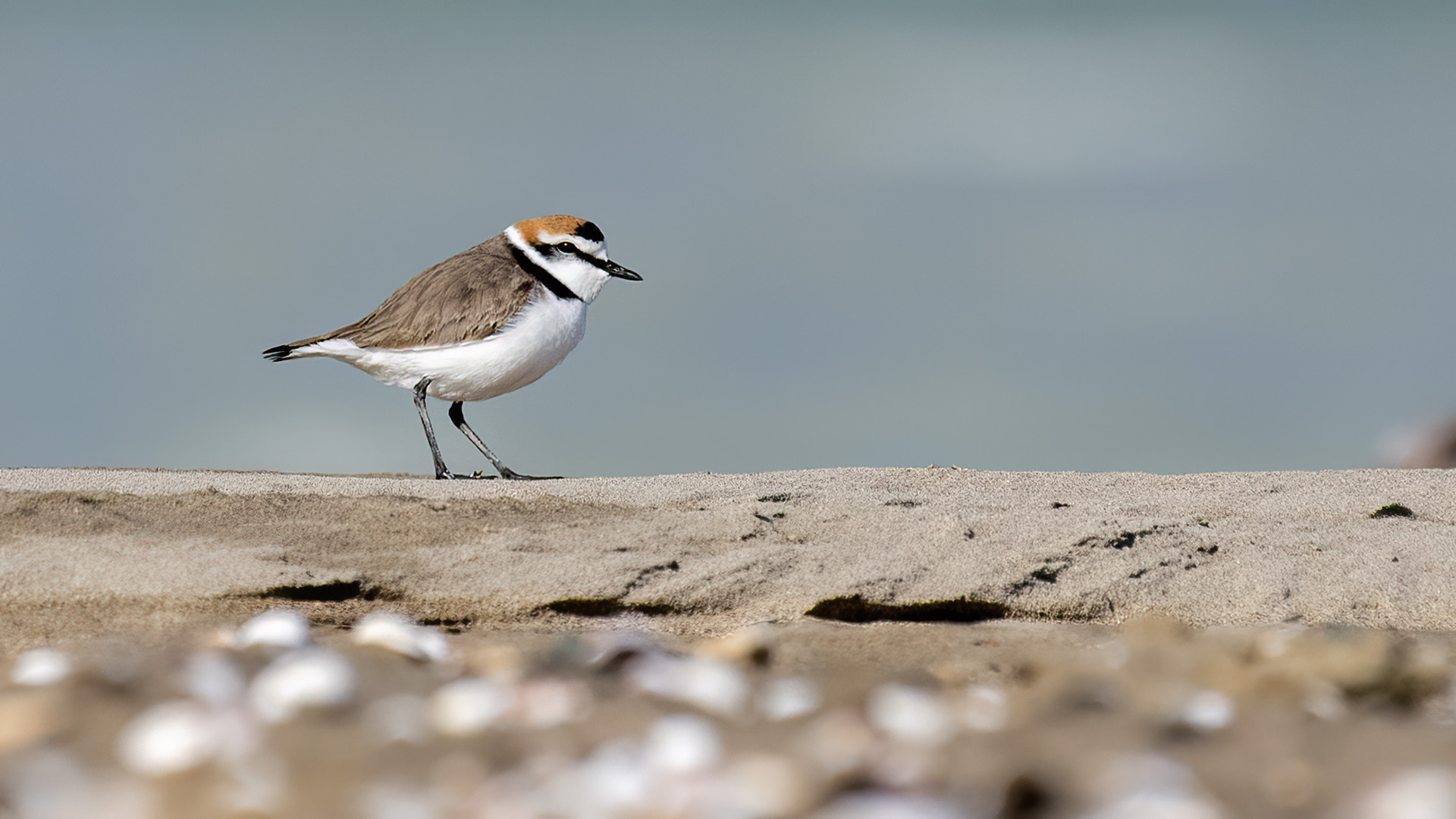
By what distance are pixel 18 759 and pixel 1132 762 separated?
1.83 metres

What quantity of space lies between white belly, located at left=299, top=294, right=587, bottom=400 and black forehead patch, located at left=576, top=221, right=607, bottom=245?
0.38m

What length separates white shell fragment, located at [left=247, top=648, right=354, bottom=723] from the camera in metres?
2.14

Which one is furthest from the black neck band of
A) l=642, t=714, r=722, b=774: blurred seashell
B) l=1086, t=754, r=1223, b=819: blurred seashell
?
l=1086, t=754, r=1223, b=819: blurred seashell

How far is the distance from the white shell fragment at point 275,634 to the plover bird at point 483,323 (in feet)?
10.5

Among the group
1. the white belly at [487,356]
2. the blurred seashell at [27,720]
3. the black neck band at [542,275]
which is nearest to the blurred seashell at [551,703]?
the blurred seashell at [27,720]

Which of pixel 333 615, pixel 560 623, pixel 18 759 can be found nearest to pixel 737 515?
pixel 560 623

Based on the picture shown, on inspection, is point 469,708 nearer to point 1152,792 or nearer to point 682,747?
point 682,747

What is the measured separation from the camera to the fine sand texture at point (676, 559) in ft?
11.1

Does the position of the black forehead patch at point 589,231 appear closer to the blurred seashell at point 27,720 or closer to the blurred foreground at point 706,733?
the blurred foreground at point 706,733

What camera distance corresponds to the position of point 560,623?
3.38 metres

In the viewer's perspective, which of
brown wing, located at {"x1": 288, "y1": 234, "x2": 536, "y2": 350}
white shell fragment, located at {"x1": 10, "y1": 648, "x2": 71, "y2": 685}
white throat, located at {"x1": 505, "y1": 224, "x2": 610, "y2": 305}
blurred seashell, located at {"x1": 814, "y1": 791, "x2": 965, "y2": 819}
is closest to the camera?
blurred seashell, located at {"x1": 814, "y1": 791, "x2": 965, "y2": 819}

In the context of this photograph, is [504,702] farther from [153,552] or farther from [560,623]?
[153,552]

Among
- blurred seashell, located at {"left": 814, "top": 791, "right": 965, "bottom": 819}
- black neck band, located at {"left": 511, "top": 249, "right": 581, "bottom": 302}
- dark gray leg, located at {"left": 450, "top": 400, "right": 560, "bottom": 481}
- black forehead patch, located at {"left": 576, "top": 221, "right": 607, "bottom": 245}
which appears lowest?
dark gray leg, located at {"left": 450, "top": 400, "right": 560, "bottom": 481}

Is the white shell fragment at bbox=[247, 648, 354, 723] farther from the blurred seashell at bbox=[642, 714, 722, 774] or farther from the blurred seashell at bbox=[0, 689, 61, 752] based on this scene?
the blurred seashell at bbox=[642, 714, 722, 774]
